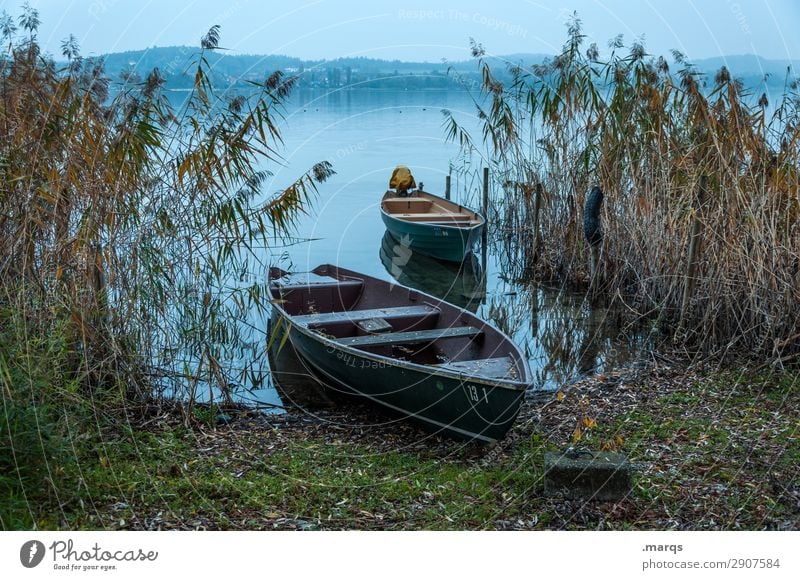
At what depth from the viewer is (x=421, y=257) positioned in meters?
12.8

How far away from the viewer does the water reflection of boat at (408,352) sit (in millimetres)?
5434

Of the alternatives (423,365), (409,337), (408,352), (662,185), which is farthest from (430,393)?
(662,185)

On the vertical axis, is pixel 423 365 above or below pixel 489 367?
above

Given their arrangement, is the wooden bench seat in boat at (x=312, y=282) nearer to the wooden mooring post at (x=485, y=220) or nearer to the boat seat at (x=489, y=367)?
the boat seat at (x=489, y=367)

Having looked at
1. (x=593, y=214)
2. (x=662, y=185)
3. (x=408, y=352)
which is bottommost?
(x=408, y=352)

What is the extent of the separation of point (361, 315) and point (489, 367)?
5.42 feet

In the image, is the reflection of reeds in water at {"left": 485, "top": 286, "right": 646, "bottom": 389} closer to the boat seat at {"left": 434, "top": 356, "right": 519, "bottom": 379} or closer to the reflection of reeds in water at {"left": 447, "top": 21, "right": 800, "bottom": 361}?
the reflection of reeds in water at {"left": 447, "top": 21, "right": 800, "bottom": 361}

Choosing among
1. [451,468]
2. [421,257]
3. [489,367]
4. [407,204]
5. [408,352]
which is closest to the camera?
[451,468]

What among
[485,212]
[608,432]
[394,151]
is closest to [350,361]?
[608,432]

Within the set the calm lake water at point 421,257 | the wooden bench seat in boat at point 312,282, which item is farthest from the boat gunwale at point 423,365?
the wooden bench seat in boat at point 312,282

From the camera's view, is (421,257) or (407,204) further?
(407,204)

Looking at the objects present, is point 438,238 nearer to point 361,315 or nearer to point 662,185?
point 662,185

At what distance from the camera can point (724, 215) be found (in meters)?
6.71

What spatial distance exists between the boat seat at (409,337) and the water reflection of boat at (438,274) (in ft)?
12.8
